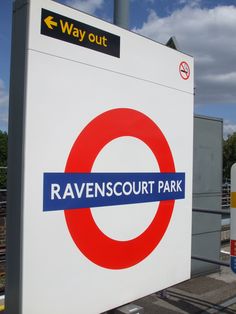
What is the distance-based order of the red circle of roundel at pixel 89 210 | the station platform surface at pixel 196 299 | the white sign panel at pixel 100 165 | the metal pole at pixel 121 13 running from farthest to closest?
the station platform surface at pixel 196 299 → the metal pole at pixel 121 13 → the red circle of roundel at pixel 89 210 → the white sign panel at pixel 100 165

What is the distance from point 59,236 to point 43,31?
88cm

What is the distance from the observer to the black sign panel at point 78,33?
1.67 m

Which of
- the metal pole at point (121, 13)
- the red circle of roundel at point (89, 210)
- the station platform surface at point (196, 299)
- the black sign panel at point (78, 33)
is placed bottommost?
the station platform surface at point (196, 299)

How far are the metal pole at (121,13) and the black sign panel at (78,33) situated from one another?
2.79ft

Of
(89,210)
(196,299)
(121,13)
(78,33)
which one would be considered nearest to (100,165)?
(89,210)

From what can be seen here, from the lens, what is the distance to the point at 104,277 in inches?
76.1

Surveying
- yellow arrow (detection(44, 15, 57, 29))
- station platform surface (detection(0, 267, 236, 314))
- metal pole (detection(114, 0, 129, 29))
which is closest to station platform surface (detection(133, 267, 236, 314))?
station platform surface (detection(0, 267, 236, 314))

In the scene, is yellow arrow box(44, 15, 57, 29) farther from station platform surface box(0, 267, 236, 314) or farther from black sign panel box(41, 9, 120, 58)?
station platform surface box(0, 267, 236, 314)

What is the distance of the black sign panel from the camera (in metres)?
1.67

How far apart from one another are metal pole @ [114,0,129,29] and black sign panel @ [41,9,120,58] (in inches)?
33.5

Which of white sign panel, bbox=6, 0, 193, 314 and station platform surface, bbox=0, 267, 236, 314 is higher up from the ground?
white sign panel, bbox=6, 0, 193, 314

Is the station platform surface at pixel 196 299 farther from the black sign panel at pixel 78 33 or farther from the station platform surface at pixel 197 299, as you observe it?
the black sign panel at pixel 78 33

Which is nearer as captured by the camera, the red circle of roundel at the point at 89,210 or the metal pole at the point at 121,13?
the red circle of roundel at the point at 89,210

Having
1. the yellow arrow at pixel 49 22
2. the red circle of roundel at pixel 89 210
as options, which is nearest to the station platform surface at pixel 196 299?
the red circle of roundel at pixel 89 210
